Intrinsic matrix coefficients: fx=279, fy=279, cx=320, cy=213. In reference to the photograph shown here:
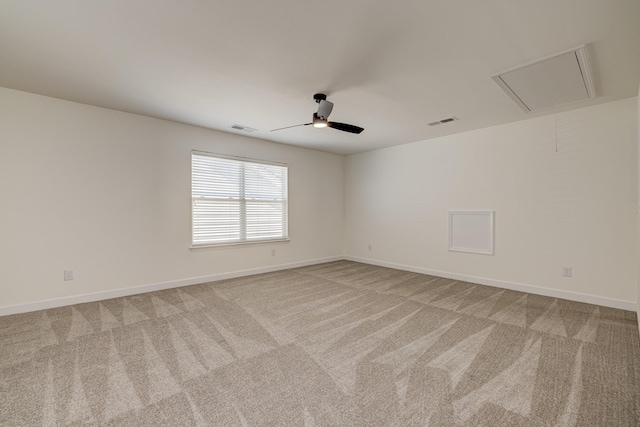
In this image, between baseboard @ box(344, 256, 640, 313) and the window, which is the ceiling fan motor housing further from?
baseboard @ box(344, 256, 640, 313)

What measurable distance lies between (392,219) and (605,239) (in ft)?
10.4

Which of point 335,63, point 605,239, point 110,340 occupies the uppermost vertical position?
point 335,63

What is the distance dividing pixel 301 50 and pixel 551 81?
259cm

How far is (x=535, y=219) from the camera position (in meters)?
4.10

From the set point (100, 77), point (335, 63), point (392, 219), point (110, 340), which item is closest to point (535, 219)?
point (392, 219)

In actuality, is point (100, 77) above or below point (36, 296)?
above

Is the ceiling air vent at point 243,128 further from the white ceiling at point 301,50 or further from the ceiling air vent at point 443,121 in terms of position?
the ceiling air vent at point 443,121

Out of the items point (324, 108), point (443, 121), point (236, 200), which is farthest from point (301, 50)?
point (236, 200)

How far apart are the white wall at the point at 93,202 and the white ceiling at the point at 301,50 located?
0.40 meters

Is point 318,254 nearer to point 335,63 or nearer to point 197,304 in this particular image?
point 197,304

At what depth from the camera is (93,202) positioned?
3.73 m

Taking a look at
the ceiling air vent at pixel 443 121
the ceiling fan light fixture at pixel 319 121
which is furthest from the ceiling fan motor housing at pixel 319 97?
the ceiling air vent at pixel 443 121

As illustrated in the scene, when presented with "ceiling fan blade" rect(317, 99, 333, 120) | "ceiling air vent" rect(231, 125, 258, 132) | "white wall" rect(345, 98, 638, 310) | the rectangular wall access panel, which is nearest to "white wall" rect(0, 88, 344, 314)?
"ceiling air vent" rect(231, 125, 258, 132)

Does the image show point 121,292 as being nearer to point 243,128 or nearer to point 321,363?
point 243,128
